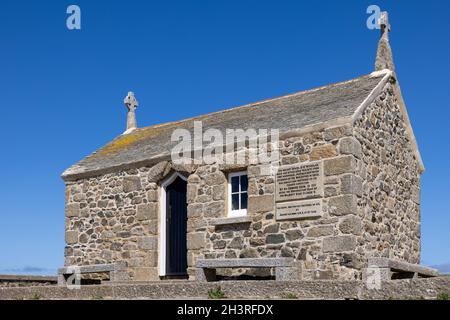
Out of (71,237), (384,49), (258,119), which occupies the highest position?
(384,49)

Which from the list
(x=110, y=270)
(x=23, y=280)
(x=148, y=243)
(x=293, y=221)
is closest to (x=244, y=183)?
(x=293, y=221)

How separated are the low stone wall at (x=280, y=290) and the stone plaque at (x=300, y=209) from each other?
4.20 metres

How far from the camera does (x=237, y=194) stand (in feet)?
56.9

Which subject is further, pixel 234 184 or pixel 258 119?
pixel 258 119

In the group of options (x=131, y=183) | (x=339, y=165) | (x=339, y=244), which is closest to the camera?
(x=339, y=244)

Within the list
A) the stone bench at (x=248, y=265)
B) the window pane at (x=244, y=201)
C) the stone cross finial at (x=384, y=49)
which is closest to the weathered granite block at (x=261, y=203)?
the window pane at (x=244, y=201)

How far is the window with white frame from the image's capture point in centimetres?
1717

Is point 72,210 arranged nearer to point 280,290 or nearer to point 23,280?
point 23,280

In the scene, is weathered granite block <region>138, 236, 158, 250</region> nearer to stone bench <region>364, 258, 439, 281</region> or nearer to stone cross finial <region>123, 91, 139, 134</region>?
stone bench <region>364, 258, 439, 281</region>

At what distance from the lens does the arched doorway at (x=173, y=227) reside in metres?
18.7

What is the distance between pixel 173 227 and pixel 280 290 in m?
7.74

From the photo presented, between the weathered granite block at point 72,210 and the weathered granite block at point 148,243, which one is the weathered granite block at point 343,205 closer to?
the weathered granite block at point 148,243

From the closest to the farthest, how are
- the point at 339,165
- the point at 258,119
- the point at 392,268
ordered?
the point at 392,268 < the point at 339,165 < the point at 258,119

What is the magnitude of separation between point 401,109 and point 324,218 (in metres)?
5.73
